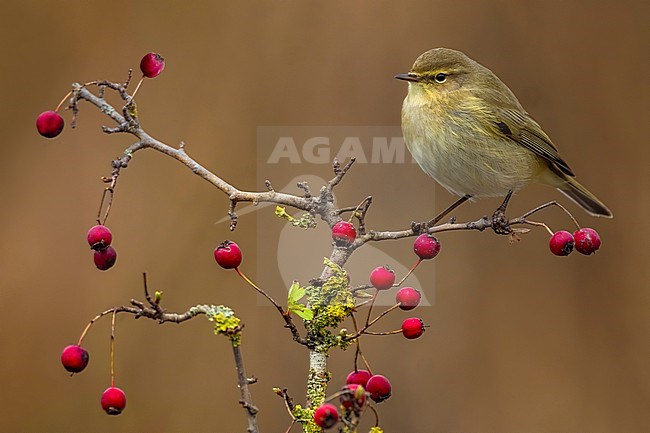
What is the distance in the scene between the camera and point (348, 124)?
3391mm

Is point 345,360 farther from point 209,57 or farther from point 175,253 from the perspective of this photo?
point 209,57

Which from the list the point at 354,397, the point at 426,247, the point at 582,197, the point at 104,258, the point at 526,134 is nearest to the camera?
the point at 354,397

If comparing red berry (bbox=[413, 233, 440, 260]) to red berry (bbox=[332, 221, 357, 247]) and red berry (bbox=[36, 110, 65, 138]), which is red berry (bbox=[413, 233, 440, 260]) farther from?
red berry (bbox=[36, 110, 65, 138])

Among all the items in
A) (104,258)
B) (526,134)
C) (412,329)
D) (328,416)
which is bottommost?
(328,416)

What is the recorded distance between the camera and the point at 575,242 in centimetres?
161

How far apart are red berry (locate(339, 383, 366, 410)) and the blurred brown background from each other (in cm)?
205

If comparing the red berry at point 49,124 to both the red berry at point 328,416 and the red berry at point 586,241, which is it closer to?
the red berry at point 328,416

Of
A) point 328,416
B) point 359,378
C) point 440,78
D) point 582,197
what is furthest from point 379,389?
point 582,197

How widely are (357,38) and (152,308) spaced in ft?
8.26

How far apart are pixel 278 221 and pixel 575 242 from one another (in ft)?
6.03

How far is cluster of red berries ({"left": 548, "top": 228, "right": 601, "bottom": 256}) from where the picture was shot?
159cm

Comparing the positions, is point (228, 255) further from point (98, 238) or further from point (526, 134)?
point (526, 134)

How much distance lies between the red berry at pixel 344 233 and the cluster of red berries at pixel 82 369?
1.37 feet

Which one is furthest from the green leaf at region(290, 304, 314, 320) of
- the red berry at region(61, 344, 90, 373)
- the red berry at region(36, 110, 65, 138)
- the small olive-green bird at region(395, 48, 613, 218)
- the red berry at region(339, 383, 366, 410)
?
the small olive-green bird at region(395, 48, 613, 218)
